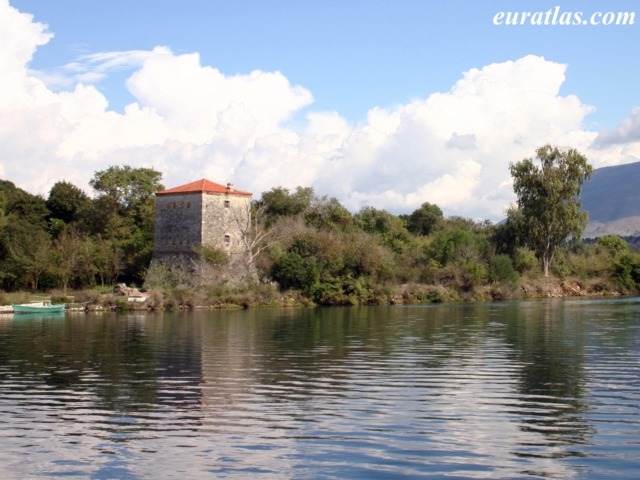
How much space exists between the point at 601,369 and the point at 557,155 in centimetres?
5569

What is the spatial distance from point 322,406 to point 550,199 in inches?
2335

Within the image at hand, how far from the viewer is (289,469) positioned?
36.6 feet

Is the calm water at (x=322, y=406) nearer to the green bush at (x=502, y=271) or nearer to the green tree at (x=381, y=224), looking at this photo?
the green bush at (x=502, y=271)

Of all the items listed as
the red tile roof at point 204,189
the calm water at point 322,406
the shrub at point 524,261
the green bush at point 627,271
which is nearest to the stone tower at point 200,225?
the red tile roof at point 204,189

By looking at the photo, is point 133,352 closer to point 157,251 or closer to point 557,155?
point 157,251

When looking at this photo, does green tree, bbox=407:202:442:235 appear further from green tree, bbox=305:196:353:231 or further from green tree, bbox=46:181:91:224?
green tree, bbox=46:181:91:224

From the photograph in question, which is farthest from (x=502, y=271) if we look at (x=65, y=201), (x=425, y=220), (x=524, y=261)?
(x=65, y=201)

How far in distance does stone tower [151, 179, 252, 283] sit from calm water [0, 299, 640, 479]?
28482 mm

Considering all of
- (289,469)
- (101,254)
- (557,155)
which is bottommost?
(289,469)

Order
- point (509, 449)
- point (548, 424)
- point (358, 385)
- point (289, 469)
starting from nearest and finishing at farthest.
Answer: point (289, 469) → point (509, 449) → point (548, 424) → point (358, 385)

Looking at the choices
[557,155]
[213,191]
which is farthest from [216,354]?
[557,155]

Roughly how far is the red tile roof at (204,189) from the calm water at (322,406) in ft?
96.8

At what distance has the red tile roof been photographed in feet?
197

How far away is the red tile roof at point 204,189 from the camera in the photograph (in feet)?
197
